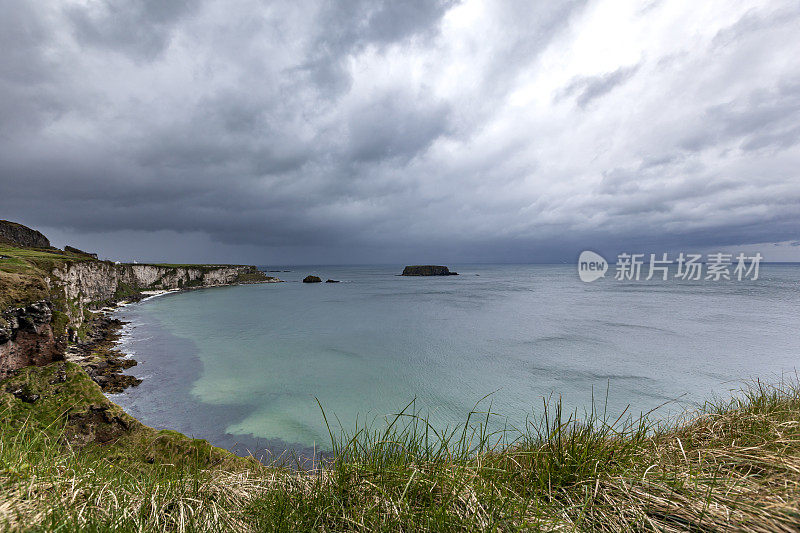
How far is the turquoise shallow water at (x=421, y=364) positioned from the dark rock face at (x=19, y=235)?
49442 millimetres

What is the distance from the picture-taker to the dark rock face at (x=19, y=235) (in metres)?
60.6

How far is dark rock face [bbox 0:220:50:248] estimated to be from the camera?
6062 cm

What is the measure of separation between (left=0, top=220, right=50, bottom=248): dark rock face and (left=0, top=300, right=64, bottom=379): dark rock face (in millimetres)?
78891

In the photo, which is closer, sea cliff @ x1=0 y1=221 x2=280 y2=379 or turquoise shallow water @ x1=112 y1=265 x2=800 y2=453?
sea cliff @ x1=0 y1=221 x2=280 y2=379

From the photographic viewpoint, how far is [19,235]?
210 feet

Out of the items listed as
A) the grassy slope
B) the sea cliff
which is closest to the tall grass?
the grassy slope

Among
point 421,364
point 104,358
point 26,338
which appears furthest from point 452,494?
point 104,358

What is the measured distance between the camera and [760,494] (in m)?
1.96

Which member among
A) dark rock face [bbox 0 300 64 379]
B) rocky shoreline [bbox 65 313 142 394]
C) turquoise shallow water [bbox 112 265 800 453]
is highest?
dark rock face [bbox 0 300 64 379]

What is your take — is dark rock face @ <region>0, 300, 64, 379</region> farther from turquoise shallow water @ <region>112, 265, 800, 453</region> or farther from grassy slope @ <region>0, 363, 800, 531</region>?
grassy slope @ <region>0, 363, 800, 531</region>

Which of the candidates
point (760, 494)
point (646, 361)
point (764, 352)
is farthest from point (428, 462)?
point (764, 352)

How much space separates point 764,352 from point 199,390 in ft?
136

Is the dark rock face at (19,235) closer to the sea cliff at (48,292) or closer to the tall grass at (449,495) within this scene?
the sea cliff at (48,292)

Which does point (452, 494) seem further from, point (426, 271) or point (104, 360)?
point (426, 271)
